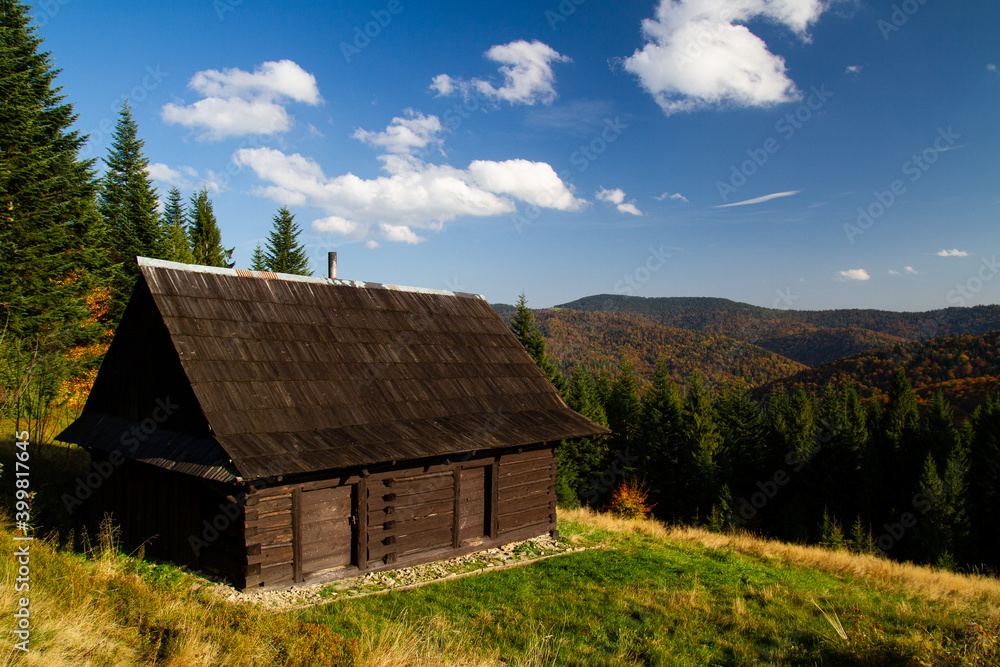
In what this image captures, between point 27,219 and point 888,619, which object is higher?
point 27,219

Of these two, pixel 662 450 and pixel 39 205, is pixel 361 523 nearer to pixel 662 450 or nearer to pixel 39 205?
pixel 39 205

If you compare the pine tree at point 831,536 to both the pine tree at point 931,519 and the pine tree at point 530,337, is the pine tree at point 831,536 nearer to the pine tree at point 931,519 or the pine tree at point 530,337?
the pine tree at point 931,519

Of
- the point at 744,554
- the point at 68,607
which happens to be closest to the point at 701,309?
the point at 744,554

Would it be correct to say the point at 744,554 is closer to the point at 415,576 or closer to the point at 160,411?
the point at 415,576

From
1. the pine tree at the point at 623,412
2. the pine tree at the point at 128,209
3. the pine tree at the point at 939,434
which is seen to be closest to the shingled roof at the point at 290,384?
the pine tree at the point at 128,209

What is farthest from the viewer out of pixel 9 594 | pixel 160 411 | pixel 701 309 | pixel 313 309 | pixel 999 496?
pixel 701 309

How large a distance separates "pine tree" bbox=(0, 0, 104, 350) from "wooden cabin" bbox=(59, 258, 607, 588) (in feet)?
29.9

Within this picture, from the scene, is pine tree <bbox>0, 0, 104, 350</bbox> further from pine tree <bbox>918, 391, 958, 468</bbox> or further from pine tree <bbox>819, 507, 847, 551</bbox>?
pine tree <bbox>918, 391, 958, 468</bbox>

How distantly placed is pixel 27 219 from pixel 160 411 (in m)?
14.0

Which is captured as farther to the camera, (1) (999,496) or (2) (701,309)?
(2) (701,309)

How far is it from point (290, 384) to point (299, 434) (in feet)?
3.51

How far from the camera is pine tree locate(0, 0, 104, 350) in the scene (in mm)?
17375

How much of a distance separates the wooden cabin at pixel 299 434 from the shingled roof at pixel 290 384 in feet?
0.11

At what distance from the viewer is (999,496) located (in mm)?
29594
